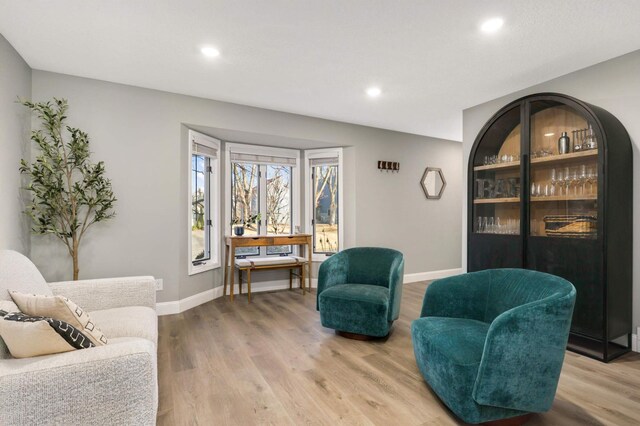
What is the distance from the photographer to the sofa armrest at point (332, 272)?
3.26 metres

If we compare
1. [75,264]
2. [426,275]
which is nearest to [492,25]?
[75,264]

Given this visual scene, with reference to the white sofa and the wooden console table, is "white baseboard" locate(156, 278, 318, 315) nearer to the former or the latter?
the wooden console table

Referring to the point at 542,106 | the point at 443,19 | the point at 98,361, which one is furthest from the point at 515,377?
the point at 542,106

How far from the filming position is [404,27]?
91.7 inches

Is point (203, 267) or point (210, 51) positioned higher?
point (210, 51)

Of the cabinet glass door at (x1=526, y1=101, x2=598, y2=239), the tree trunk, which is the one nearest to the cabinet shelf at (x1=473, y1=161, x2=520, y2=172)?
the cabinet glass door at (x1=526, y1=101, x2=598, y2=239)

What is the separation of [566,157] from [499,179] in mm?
639

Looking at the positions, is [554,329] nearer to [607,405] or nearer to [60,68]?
[607,405]

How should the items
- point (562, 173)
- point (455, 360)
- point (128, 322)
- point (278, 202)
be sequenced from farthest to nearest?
point (278, 202) → point (562, 173) → point (128, 322) → point (455, 360)

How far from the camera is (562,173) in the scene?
2.91 m

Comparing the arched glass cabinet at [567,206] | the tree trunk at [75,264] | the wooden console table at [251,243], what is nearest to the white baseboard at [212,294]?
the wooden console table at [251,243]

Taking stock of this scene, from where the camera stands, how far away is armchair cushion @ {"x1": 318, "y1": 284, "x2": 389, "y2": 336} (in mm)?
2803

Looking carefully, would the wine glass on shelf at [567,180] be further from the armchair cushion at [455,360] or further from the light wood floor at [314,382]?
the armchair cushion at [455,360]

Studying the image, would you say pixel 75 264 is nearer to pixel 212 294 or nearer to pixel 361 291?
pixel 212 294
